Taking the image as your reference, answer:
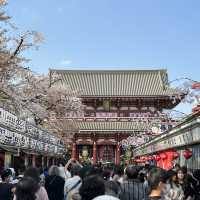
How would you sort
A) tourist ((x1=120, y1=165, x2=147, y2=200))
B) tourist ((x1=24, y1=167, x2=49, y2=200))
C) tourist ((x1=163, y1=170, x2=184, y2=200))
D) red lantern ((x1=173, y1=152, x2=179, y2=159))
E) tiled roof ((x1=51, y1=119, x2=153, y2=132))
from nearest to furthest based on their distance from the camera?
tourist ((x1=24, y1=167, x2=49, y2=200))
tourist ((x1=120, y1=165, x2=147, y2=200))
tourist ((x1=163, y1=170, x2=184, y2=200))
red lantern ((x1=173, y1=152, x2=179, y2=159))
tiled roof ((x1=51, y1=119, x2=153, y2=132))

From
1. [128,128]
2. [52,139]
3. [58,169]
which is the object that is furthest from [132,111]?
[58,169]

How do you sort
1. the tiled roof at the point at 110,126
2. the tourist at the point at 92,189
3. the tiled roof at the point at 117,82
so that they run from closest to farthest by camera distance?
the tourist at the point at 92,189 < the tiled roof at the point at 110,126 < the tiled roof at the point at 117,82

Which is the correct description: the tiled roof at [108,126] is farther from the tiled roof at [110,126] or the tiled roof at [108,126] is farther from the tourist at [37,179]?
the tourist at [37,179]

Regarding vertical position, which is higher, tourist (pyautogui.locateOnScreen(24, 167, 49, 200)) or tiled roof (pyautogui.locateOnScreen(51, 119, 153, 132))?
tiled roof (pyautogui.locateOnScreen(51, 119, 153, 132))

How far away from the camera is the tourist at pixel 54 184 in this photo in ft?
31.6

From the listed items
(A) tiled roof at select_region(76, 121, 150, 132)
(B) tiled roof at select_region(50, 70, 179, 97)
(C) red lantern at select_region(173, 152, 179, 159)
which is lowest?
(C) red lantern at select_region(173, 152, 179, 159)

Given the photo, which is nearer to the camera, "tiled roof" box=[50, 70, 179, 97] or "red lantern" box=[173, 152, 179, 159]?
"red lantern" box=[173, 152, 179, 159]

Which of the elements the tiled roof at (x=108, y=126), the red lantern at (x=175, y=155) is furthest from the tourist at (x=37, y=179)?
the tiled roof at (x=108, y=126)

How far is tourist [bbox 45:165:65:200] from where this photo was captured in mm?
9617

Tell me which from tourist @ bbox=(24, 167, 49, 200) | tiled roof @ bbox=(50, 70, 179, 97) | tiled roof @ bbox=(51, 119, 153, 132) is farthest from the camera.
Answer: tiled roof @ bbox=(50, 70, 179, 97)

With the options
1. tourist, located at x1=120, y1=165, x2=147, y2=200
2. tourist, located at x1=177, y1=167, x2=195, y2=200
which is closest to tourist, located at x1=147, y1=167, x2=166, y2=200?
tourist, located at x1=120, y1=165, x2=147, y2=200

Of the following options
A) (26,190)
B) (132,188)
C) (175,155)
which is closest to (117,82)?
(175,155)

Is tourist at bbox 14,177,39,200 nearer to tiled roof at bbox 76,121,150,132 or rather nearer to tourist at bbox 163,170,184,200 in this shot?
tourist at bbox 163,170,184,200

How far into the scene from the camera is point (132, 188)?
776 cm
